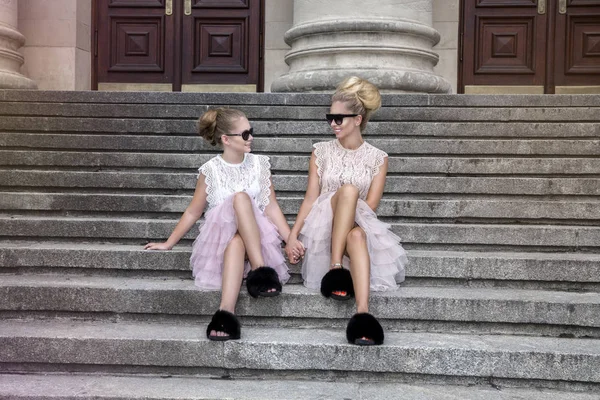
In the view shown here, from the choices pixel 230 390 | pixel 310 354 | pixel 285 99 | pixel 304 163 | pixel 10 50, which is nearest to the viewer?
pixel 230 390

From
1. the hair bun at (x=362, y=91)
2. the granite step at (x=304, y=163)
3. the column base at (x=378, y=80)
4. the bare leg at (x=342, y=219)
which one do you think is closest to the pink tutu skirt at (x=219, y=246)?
the bare leg at (x=342, y=219)

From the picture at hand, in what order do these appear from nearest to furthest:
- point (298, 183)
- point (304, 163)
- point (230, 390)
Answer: point (230, 390) → point (298, 183) → point (304, 163)

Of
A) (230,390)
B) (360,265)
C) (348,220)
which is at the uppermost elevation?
(348,220)

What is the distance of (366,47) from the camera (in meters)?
6.97

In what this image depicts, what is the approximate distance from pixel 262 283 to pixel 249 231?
0.99 ft

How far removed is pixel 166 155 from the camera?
539 cm

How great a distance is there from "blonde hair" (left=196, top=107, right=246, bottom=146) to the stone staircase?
0.77 meters

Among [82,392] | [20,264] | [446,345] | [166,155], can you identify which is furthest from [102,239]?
[446,345]

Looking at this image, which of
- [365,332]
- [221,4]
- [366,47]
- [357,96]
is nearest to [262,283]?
[365,332]

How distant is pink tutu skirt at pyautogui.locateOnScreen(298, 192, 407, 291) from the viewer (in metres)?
3.84

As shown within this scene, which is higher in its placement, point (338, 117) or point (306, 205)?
point (338, 117)

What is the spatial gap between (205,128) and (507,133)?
280cm

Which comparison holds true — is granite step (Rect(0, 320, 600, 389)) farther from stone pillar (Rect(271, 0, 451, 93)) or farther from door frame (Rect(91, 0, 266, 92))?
door frame (Rect(91, 0, 266, 92))

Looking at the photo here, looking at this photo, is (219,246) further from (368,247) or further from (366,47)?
(366,47)
